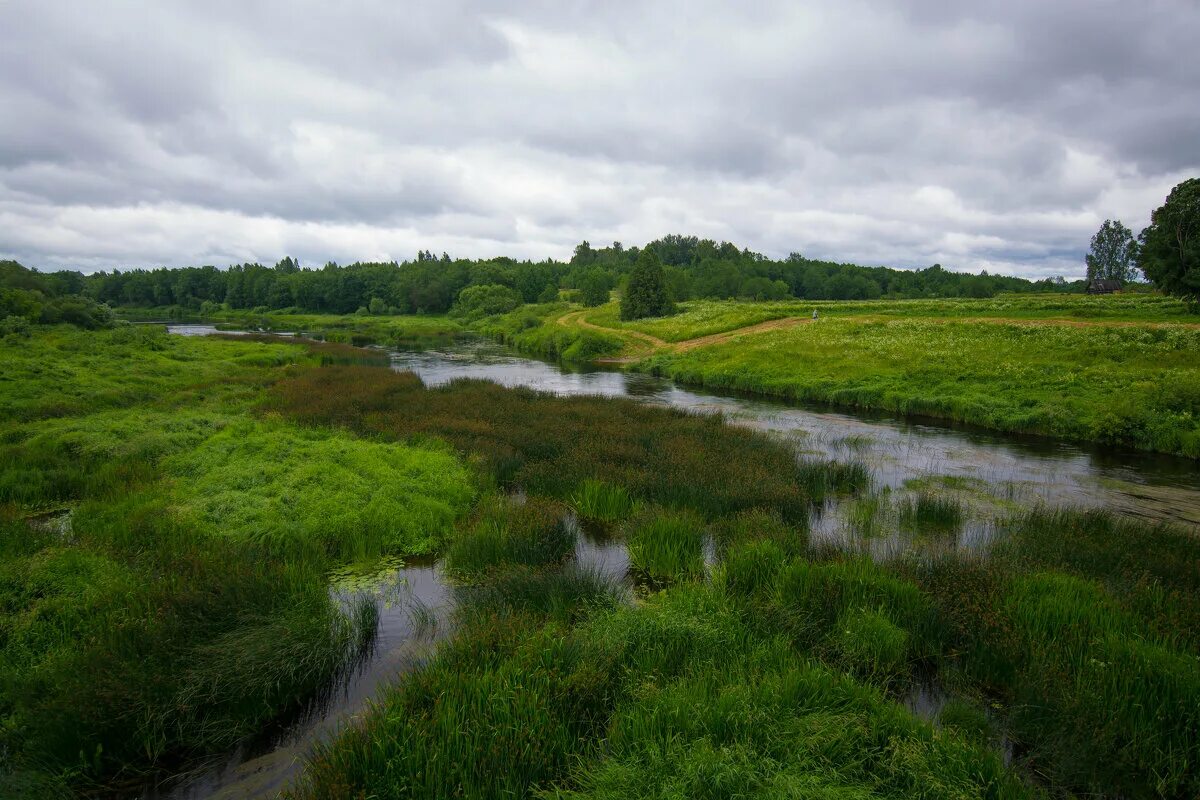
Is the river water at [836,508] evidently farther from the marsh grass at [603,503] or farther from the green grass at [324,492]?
the green grass at [324,492]

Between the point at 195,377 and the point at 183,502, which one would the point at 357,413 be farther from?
the point at 195,377

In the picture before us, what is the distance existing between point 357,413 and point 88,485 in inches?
302

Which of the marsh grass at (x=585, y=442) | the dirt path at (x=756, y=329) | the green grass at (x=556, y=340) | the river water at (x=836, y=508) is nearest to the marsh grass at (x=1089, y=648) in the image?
the river water at (x=836, y=508)

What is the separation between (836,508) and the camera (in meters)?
12.4

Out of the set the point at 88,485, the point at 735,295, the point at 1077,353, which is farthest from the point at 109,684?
the point at 735,295

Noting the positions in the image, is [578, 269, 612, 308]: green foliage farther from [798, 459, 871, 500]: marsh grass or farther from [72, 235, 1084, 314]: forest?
[798, 459, 871, 500]: marsh grass

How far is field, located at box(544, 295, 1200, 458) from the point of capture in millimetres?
20047

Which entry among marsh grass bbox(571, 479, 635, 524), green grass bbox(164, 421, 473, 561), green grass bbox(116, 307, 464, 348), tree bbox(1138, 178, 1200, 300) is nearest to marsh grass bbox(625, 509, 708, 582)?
marsh grass bbox(571, 479, 635, 524)

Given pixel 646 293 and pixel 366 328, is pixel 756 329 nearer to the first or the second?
pixel 646 293

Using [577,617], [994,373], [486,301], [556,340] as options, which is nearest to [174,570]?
[577,617]

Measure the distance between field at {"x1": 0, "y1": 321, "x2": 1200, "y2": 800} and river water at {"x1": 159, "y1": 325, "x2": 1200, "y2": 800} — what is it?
0.30m

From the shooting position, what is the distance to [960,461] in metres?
16.8

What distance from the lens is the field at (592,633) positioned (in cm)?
466

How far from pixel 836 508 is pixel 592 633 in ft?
25.5
